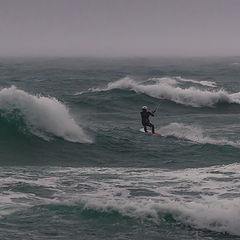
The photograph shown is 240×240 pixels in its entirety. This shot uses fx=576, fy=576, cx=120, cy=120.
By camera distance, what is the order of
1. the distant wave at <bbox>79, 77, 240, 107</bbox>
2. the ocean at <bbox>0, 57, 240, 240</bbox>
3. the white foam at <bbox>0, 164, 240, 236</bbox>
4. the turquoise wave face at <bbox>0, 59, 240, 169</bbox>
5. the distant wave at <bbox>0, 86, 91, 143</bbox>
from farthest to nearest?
the distant wave at <bbox>79, 77, 240, 107</bbox>, the distant wave at <bbox>0, 86, 91, 143</bbox>, the turquoise wave face at <bbox>0, 59, 240, 169</bbox>, the white foam at <bbox>0, 164, 240, 236</bbox>, the ocean at <bbox>0, 57, 240, 240</bbox>

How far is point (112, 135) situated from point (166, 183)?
1033 centimetres

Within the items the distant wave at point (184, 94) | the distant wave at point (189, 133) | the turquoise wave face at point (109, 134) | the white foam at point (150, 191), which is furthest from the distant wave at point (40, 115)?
the distant wave at point (184, 94)

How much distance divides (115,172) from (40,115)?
9.09 m

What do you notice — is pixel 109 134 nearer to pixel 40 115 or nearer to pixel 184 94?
pixel 40 115

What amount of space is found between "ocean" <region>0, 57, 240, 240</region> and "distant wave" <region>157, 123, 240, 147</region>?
0.17 ft

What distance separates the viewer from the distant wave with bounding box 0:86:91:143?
2972 cm

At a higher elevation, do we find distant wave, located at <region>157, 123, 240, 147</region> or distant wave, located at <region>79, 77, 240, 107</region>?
distant wave, located at <region>79, 77, 240, 107</region>

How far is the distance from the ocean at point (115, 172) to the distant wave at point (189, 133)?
52mm

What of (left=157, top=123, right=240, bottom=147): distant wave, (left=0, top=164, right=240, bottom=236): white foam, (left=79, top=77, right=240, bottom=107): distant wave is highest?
(left=79, top=77, right=240, bottom=107): distant wave

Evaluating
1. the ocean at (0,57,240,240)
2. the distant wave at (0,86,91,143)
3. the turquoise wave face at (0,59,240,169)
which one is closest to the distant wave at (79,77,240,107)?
the turquoise wave face at (0,59,240,169)

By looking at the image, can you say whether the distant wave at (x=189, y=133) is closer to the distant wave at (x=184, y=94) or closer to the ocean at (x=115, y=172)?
the ocean at (x=115, y=172)

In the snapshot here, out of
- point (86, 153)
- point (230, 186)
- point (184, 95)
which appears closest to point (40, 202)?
point (230, 186)

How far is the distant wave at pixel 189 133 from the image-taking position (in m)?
28.4

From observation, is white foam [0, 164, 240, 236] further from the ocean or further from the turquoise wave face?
the turquoise wave face
